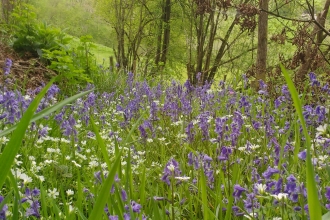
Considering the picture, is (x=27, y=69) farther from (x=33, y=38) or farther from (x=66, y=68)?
(x=33, y=38)

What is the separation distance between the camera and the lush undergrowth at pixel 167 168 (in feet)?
3.39

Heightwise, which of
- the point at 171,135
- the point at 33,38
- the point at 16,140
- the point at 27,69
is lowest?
the point at 171,135

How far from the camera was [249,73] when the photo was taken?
15.1ft

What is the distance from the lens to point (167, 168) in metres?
1.16

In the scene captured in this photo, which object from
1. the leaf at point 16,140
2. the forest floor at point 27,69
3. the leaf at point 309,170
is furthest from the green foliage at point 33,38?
the leaf at point 309,170

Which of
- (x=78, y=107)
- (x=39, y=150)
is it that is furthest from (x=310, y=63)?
(x=39, y=150)

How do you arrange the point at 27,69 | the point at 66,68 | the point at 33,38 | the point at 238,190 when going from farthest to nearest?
the point at 33,38, the point at 27,69, the point at 66,68, the point at 238,190

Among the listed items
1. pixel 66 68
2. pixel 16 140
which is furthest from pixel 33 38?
pixel 16 140

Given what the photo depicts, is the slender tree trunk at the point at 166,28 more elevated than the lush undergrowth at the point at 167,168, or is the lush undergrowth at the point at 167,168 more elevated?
the slender tree trunk at the point at 166,28

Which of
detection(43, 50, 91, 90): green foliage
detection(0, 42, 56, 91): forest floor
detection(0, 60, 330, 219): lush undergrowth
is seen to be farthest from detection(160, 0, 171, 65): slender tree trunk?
detection(0, 60, 330, 219): lush undergrowth

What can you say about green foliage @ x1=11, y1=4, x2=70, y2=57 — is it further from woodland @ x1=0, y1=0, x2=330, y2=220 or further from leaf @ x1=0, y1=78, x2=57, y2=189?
leaf @ x1=0, y1=78, x2=57, y2=189

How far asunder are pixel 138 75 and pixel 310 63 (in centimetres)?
441

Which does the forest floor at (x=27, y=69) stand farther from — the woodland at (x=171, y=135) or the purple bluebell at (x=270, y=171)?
the purple bluebell at (x=270, y=171)

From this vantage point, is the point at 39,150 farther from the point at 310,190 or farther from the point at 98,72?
the point at 98,72
